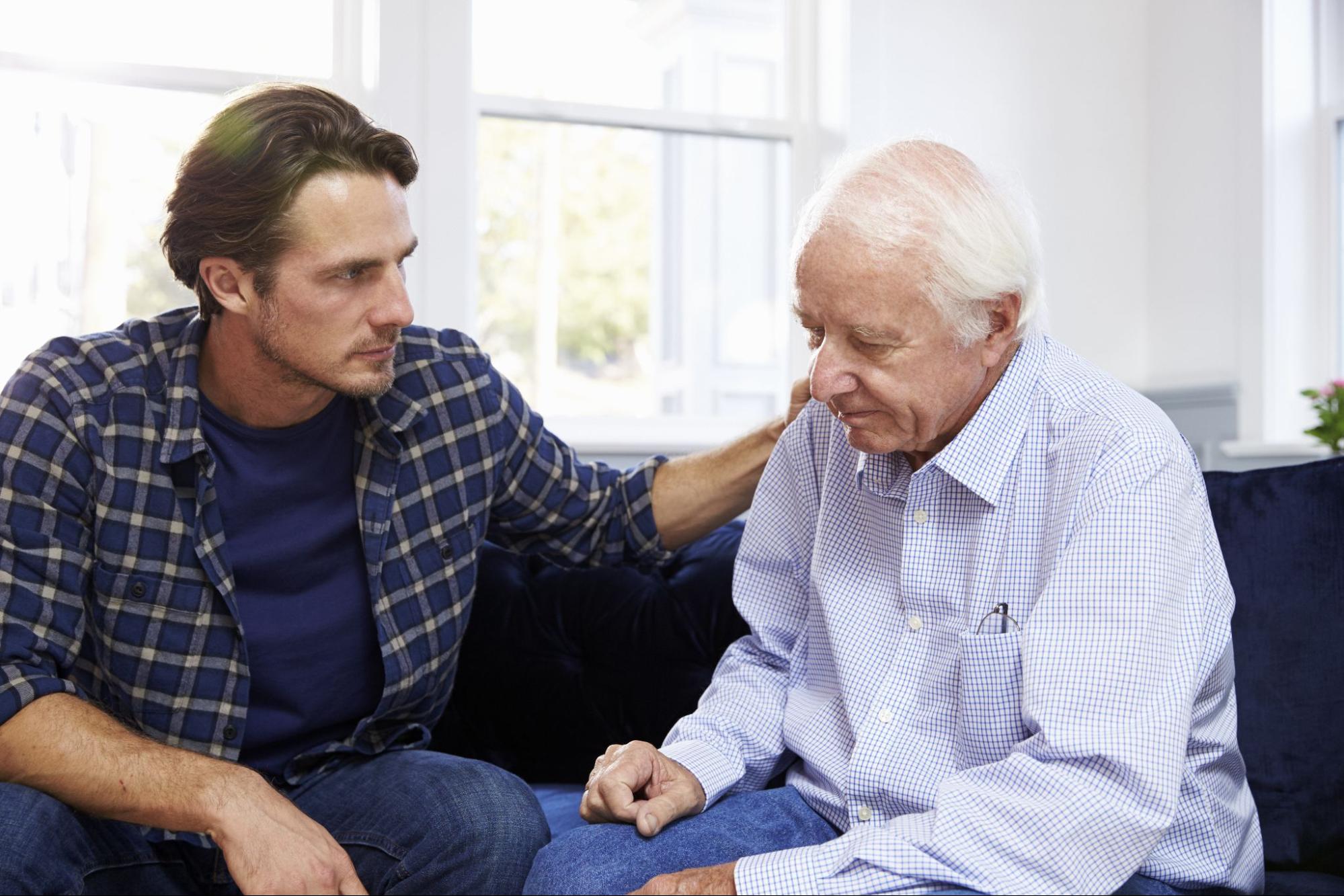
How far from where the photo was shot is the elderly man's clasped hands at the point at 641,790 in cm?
135

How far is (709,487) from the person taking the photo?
74.6 inches

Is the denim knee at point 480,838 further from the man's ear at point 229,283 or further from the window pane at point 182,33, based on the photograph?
the window pane at point 182,33

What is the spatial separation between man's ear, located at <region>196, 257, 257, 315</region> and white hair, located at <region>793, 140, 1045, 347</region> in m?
0.78

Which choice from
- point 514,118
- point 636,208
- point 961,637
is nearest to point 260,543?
point 961,637

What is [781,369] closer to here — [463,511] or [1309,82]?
[1309,82]

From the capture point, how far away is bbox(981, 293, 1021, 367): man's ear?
4.27ft

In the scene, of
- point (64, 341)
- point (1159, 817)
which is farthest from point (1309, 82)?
point (64, 341)

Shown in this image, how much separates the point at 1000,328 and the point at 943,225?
0.47 feet

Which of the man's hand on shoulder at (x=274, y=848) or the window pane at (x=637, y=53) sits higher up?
the window pane at (x=637, y=53)

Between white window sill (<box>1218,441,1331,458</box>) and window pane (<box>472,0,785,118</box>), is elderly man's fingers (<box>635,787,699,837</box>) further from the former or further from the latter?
white window sill (<box>1218,441,1331,458</box>)

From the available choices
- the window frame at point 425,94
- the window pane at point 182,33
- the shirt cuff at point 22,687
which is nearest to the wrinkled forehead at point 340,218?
the shirt cuff at point 22,687

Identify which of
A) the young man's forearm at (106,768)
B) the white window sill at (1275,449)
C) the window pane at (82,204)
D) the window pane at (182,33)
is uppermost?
the window pane at (182,33)

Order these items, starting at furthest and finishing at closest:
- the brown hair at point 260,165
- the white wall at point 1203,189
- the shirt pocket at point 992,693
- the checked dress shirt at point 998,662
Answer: the white wall at point 1203,189 < the brown hair at point 260,165 < the shirt pocket at point 992,693 < the checked dress shirt at point 998,662

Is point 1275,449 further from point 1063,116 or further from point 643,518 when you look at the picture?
point 643,518
